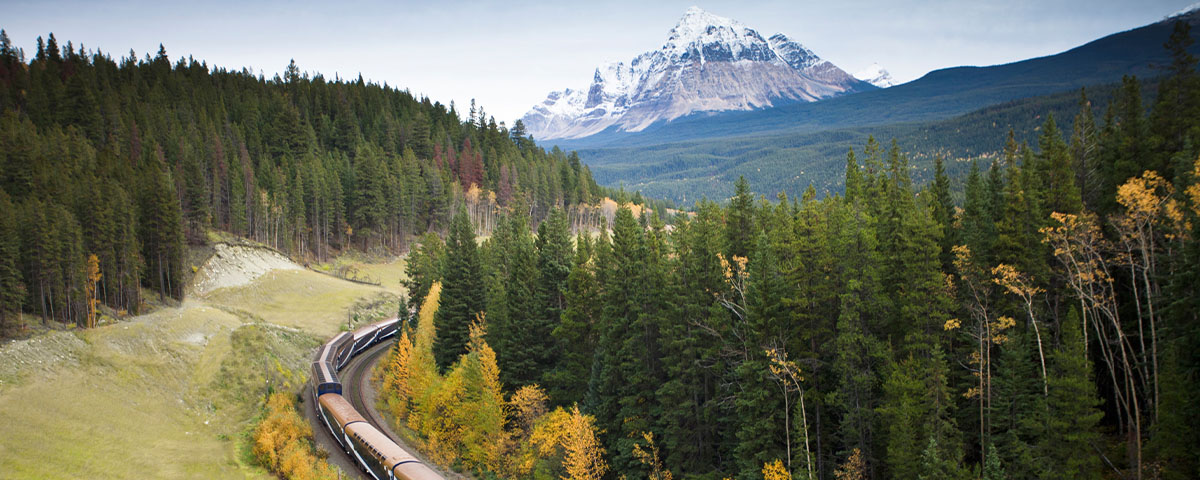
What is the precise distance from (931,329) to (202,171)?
106431mm

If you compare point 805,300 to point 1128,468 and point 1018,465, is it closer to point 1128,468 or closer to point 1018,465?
point 1018,465

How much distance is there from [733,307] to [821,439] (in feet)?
28.4

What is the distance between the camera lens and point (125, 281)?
67375 millimetres

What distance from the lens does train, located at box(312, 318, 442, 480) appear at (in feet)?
139

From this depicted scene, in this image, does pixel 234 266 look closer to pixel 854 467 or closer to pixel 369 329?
pixel 369 329

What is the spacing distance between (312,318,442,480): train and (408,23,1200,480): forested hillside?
12.2 m

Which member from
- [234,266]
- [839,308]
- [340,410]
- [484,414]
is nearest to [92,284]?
[234,266]

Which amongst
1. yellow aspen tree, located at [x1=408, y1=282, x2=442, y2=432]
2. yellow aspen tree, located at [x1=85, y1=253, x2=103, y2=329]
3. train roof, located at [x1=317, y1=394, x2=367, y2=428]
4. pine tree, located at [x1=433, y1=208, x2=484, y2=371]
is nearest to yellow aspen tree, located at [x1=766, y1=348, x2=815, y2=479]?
yellow aspen tree, located at [x1=408, y1=282, x2=442, y2=432]

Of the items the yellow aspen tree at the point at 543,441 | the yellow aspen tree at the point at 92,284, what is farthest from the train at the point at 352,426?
the yellow aspen tree at the point at 92,284

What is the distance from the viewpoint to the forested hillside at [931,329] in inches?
1164

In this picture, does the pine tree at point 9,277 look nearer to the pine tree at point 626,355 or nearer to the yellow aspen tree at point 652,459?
the pine tree at point 626,355

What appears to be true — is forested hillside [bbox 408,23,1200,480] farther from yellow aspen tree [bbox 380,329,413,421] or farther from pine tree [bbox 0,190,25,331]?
pine tree [bbox 0,190,25,331]

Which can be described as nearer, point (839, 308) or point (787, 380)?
point (787, 380)

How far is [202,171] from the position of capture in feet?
343
